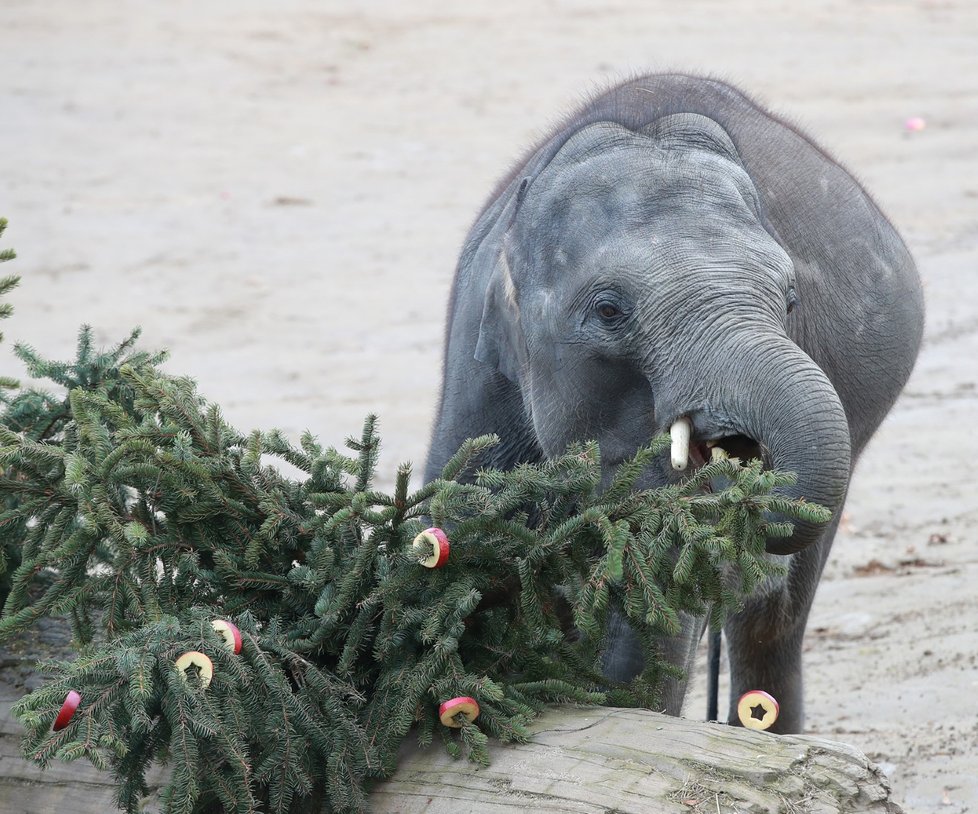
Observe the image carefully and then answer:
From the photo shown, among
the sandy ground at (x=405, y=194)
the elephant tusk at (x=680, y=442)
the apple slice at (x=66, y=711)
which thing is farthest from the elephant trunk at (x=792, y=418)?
the sandy ground at (x=405, y=194)

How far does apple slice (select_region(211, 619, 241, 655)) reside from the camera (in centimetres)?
263

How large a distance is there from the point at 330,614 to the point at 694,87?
1704mm

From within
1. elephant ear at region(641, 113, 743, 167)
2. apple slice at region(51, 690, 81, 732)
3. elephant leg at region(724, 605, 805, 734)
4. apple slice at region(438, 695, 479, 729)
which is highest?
elephant ear at region(641, 113, 743, 167)

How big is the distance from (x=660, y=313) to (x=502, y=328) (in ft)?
1.92

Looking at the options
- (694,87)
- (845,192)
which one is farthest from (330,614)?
(845,192)

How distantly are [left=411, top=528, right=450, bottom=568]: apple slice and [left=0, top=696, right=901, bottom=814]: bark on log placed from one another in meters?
0.35

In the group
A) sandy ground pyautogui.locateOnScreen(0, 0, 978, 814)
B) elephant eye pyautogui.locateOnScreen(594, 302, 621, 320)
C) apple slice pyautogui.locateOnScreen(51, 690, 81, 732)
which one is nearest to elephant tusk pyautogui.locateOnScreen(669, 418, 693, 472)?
elephant eye pyautogui.locateOnScreen(594, 302, 621, 320)

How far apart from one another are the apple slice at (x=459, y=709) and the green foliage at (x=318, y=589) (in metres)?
0.02

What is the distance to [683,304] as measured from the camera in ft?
9.49

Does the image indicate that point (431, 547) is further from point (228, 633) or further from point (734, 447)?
point (734, 447)

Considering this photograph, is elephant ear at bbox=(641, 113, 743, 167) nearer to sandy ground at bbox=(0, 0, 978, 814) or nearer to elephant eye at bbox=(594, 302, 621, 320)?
elephant eye at bbox=(594, 302, 621, 320)

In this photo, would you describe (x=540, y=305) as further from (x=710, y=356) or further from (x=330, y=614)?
(x=330, y=614)

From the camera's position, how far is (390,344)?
8547mm

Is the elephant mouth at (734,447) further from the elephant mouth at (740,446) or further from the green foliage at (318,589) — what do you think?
the green foliage at (318,589)
